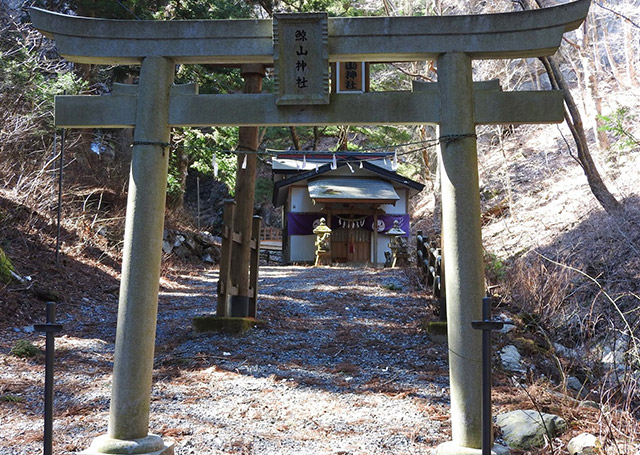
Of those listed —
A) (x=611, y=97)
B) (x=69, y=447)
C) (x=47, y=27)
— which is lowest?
(x=69, y=447)

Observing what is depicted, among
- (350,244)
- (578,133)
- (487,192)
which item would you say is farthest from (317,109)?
(487,192)

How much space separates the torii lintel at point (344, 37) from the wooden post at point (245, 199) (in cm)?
395

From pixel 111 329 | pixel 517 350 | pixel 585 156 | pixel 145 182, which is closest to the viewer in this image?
pixel 145 182

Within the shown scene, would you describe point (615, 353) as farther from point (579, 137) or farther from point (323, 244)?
point (323, 244)

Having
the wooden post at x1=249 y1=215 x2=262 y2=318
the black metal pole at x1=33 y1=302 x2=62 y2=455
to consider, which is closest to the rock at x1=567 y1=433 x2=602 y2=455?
the black metal pole at x1=33 y1=302 x2=62 y2=455

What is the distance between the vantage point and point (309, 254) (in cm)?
2230

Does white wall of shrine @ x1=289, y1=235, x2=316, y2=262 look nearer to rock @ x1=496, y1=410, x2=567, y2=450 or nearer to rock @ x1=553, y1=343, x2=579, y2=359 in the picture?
rock @ x1=553, y1=343, x2=579, y2=359

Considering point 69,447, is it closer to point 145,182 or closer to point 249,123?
point 145,182

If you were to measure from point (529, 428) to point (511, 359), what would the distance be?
2.32 meters

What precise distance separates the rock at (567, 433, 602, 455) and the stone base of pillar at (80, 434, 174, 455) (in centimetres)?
308

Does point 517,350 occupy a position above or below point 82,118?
below

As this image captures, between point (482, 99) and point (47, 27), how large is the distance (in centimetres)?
361

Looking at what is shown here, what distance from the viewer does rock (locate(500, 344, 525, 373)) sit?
270 inches

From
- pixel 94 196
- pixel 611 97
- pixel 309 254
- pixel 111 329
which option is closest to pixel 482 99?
pixel 111 329
